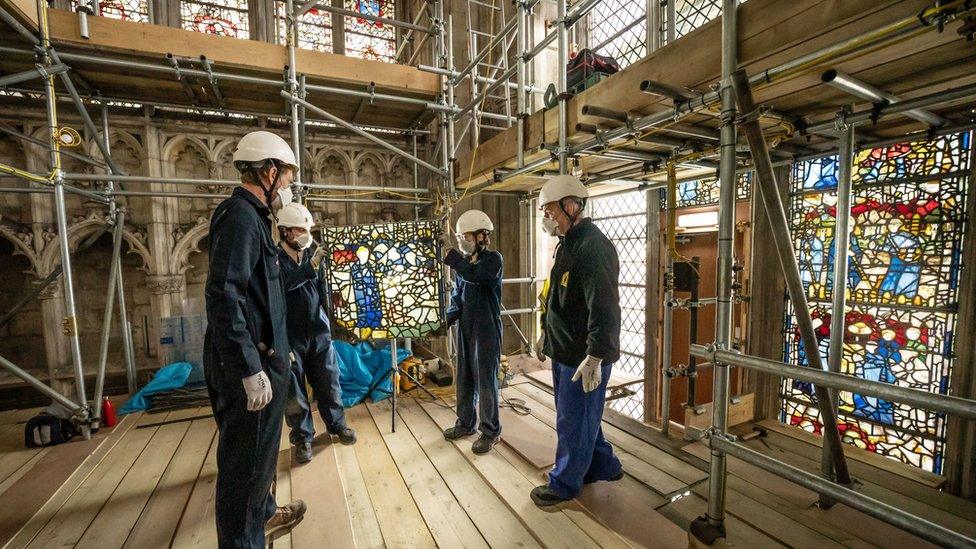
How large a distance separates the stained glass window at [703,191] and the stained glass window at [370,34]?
17.0 ft

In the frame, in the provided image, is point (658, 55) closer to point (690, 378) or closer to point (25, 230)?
point (690, 378)

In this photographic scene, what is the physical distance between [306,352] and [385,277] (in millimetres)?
965

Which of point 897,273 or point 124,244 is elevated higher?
point 124,244

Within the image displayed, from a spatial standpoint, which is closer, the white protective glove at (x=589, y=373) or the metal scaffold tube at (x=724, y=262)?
the metal scaffold tube at (x=724, y=262)

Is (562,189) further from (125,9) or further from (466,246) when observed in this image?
(125,9)

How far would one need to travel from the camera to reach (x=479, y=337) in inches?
123

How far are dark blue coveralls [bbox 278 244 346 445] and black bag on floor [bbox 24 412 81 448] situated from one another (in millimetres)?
2209

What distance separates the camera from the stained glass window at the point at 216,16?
18.1ft

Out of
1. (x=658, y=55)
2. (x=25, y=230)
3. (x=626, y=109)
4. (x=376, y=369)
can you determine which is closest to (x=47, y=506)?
(x=376, y=369)

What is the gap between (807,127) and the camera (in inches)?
93.1

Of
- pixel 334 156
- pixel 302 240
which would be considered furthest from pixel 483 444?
pixel 334 156

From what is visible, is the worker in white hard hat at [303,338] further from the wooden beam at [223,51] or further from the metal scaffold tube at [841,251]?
the metal scaffold tube at [841,251]

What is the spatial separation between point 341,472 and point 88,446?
2458 mm

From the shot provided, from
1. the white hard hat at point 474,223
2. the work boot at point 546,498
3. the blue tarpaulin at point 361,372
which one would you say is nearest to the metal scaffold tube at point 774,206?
the work boot at point 546,498
